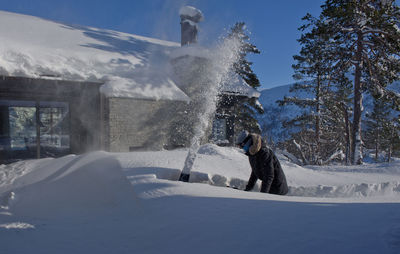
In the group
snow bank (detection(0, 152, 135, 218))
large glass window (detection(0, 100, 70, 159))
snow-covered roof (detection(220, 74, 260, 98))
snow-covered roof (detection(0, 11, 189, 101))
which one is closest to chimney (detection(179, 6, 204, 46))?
snow-covered roof (detection(0, 11, 189, 101))

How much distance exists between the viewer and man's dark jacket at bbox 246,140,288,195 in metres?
3.36

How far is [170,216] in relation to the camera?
2.28 metres

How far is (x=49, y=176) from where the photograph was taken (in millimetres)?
4324

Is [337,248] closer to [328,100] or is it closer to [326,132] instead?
[328,100]

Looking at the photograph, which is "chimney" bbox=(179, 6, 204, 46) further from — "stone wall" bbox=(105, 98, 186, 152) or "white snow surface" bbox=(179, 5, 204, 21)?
"stone wall" bbox=(105, 98, 186, 152)

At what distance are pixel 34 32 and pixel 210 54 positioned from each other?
7598 mm

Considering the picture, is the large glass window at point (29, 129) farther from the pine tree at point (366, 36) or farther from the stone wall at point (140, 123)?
the pine tree at point (366, 36)

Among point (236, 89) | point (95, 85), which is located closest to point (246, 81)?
point (236, 89)

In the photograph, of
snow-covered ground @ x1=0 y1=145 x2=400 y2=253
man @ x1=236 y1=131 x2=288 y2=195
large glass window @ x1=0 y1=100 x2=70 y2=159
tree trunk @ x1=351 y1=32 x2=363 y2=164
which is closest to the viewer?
snow-covered ground @ x1=0 y1=145 x2=400 y2=253

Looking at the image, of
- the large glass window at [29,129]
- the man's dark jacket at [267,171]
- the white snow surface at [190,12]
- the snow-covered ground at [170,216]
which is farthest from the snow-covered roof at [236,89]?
the man's dark jacket at [267,171]

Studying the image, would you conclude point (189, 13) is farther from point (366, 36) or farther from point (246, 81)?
point (366, 36)

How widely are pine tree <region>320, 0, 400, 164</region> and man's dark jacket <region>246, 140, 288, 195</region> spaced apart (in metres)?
8.51

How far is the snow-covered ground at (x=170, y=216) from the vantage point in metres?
1.65

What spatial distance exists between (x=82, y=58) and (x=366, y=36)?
466 inches
